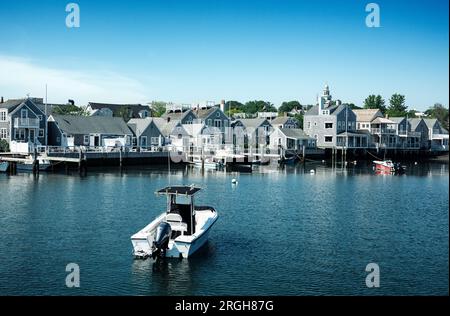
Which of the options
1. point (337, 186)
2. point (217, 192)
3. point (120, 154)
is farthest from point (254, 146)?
point (217, 192)

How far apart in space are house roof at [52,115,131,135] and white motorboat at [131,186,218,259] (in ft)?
157

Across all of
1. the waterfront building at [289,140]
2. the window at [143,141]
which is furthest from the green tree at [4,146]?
the waterfront building at [289,140]

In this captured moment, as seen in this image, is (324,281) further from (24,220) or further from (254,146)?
(254,146)

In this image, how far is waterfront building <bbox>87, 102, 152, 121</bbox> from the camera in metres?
102

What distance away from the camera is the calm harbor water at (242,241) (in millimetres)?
19922

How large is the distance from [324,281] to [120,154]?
159ft

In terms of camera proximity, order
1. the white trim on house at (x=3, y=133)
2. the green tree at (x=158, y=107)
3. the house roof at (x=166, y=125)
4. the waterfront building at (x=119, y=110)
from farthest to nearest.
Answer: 1. the green tree at (x=158, y=107)
2. the waterfront building at (x=119, y=110)
3. the house roof at (x=166, y=125)
4. the white trim on house at (x=3, y=133)

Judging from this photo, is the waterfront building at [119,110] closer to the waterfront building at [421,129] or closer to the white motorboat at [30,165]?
the white motorboat at [30,165]

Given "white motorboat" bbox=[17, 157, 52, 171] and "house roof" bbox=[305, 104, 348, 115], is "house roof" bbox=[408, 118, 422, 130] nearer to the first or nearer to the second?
"house roof" bbox=[305, 104, 348, 115]

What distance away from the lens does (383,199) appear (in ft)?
135

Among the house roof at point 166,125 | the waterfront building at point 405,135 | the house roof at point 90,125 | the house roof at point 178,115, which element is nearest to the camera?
the house roof at point 90,125

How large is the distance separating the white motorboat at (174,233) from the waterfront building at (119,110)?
244 feet

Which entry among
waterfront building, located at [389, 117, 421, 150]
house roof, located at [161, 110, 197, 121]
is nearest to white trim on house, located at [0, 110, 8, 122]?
house roof, located at [161, 110, 197, 121]

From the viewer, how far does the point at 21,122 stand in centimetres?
6744
